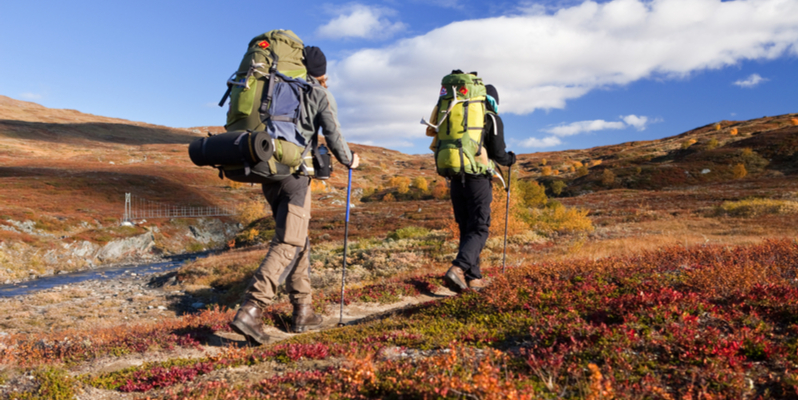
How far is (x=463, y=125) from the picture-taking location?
604 centimetres

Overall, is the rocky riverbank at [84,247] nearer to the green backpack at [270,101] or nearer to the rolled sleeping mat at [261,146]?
the green backpack at [270,101]

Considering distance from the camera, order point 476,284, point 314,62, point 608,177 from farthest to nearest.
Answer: point 608,177 → point 476,284 → point 314,62

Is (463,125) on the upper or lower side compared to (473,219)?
upper

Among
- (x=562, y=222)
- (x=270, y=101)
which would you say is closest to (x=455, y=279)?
(x=270, y=101)

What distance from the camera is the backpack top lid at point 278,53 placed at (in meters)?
4.67

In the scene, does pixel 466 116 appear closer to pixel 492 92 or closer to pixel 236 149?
pixel 492 92

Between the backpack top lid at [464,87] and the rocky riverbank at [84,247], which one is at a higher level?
the backpack top lid at [464,87]

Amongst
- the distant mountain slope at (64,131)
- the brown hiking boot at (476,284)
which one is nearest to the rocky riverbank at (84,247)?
Result: the brown hiking boot at (476,284)

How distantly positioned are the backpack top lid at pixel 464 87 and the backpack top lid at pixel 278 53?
213 cm

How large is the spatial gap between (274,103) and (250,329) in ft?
7.79

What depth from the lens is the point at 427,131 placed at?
664 centimetres

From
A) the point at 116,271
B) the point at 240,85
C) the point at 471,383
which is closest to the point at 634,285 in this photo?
the point at 471,383

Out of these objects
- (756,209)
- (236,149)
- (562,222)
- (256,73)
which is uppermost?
(256,73)

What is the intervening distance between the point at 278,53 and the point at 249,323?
9.51ft
